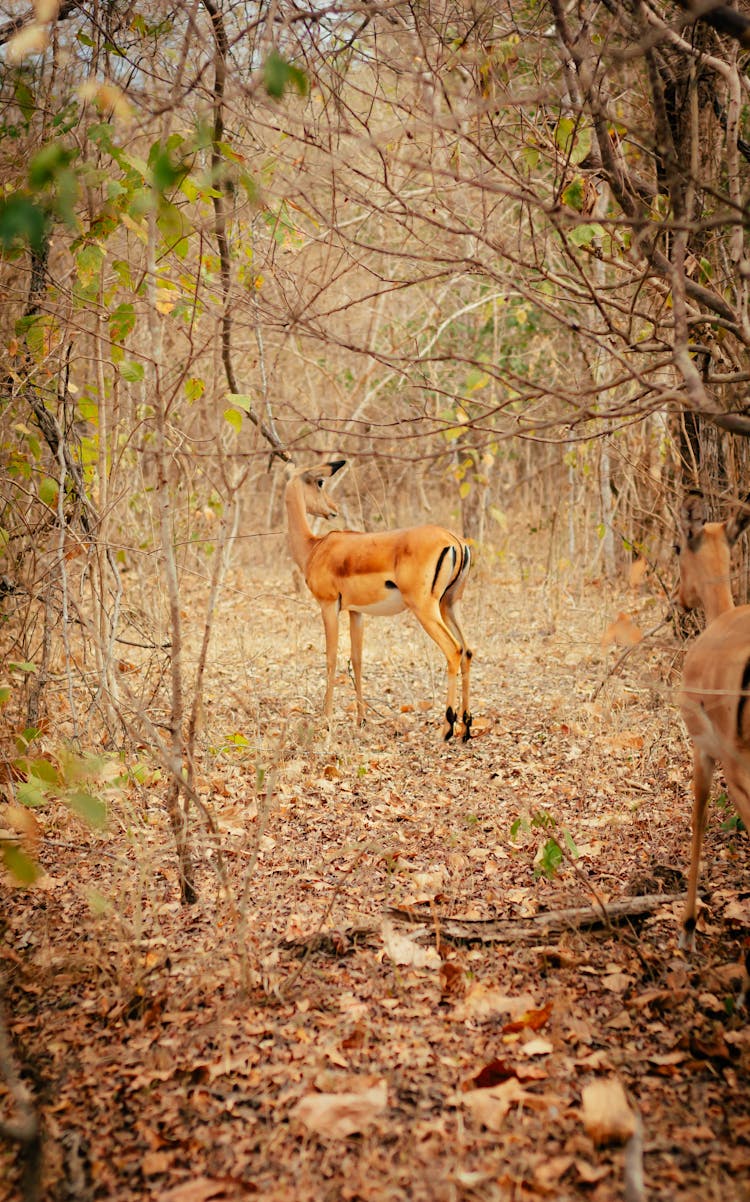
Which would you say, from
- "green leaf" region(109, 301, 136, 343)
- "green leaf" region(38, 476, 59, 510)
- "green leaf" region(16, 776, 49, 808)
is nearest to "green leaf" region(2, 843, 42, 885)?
"green leaf" region(16, 776, 49, 808)

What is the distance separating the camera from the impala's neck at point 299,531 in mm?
8016

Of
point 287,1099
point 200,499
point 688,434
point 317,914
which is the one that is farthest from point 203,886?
point 200,499

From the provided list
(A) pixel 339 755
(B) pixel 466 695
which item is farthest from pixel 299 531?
(A) pixel 339 755

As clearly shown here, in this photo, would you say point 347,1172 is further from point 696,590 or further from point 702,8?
point 702,8

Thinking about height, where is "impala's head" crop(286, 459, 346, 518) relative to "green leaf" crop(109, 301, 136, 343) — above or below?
below

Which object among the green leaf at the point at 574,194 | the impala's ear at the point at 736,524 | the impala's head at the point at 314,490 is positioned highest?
the green leaf at the point at 574,194

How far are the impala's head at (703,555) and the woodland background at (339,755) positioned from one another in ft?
0.70

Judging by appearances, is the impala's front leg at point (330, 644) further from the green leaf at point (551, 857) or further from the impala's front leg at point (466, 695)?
the green leaf at point (551, 857)

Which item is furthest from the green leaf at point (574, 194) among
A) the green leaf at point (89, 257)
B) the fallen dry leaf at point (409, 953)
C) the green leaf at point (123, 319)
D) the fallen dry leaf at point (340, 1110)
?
the fallen dry leaf at point (340, 1110)

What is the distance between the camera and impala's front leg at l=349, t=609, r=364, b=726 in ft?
22.9

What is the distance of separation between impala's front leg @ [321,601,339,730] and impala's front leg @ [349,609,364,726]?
134 mm

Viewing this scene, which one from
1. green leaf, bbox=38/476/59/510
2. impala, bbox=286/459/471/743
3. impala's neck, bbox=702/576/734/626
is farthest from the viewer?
impala, bbox=286/459/471/743

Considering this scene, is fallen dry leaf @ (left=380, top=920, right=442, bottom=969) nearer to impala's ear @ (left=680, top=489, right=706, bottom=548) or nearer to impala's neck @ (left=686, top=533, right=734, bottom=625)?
impala's neck @ (left=686, top=533, right=734, bottom=625)

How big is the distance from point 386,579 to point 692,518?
381 centimetres
